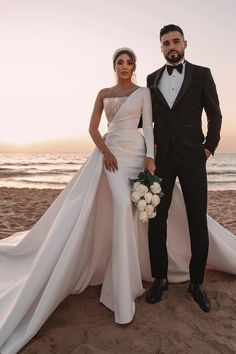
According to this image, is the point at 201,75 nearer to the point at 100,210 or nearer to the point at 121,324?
the point at 100,210

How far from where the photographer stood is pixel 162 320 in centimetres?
311

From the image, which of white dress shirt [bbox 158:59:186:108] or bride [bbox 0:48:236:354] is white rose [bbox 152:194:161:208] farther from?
white dress shirt [bbox 158:59:186:108]

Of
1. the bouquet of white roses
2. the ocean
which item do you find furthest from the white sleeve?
the ocean

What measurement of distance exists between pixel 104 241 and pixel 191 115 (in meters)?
1.54

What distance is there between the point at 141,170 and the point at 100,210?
0.59m

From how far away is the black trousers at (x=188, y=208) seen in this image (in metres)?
3.35

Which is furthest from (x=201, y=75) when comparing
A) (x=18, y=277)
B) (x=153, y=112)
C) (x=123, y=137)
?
(x=18, y=277)

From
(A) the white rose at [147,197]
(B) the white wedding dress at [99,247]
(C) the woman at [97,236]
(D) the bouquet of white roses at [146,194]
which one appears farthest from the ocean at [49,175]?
(A) the white rose at [147,197]

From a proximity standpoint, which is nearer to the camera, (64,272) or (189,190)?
(64,272)

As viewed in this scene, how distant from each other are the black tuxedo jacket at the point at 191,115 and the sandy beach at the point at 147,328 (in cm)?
147

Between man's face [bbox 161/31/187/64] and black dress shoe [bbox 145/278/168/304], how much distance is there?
2178 mm

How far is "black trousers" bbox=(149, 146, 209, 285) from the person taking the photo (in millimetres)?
3348

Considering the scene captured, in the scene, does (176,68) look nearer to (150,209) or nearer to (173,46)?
(173,46)

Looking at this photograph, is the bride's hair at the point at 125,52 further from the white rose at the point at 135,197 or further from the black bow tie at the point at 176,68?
the white rose at the point at 135,197
